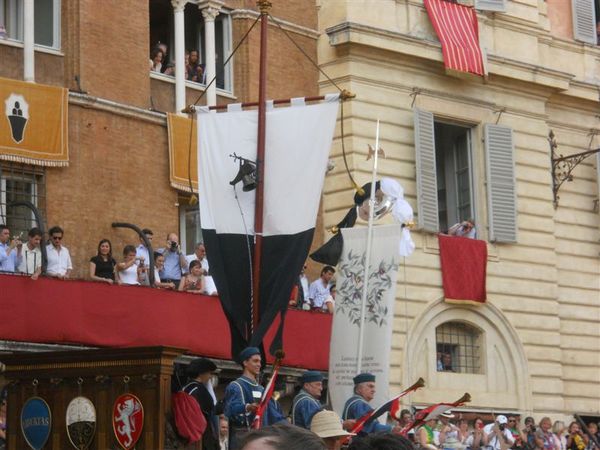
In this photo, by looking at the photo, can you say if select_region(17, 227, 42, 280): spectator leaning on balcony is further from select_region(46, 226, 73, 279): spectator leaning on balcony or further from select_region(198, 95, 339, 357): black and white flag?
select_region(198, 95, 339, 357): black and white flag

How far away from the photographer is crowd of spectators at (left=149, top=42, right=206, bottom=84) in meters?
24.7

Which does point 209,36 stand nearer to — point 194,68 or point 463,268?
point 194,68

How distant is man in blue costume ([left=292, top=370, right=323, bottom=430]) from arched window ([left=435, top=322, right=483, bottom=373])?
510 inches

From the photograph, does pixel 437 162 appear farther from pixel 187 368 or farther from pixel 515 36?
pixel 187 368

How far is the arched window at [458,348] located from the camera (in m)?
28.0

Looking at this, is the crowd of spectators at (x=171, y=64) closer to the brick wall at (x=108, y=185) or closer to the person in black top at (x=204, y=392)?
the brick wall at (x=108, y=185)

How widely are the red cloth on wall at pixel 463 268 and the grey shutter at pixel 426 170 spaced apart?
48 centimetres

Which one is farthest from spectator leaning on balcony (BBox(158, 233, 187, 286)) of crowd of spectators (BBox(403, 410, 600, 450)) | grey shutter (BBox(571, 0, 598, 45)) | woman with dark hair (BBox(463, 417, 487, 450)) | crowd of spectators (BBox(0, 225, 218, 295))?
grey shutter (BBox(571, 0, 598, 45))

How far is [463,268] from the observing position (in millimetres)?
27844

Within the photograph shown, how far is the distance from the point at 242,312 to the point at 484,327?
12971mm

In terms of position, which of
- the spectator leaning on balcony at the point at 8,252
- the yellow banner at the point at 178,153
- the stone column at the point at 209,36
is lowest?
the spectator leaning on balcony at the point at 8,252

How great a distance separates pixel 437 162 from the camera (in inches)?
1169

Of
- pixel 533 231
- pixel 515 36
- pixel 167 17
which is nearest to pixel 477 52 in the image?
pixel 515 36

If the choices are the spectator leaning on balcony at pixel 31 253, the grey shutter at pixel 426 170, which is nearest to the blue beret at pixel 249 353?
the spectator leaning on balcony at pixel 31 253
